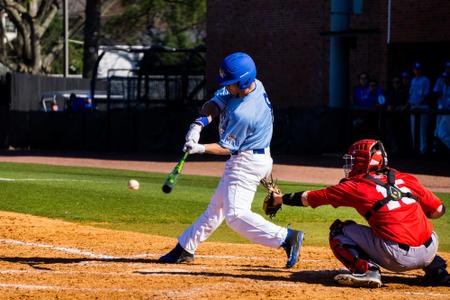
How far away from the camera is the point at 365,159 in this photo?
307 inches

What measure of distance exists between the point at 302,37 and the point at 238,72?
2215cm

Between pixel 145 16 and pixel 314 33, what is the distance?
2914cm

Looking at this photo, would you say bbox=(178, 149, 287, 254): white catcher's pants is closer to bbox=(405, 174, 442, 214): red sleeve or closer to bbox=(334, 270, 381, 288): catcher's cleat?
bbox=(334, 270, 381, 288): catcher's cleat

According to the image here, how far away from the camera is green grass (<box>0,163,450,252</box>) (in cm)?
1244

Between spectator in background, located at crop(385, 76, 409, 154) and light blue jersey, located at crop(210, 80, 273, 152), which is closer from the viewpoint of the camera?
light blue jersey, located at crop(210, 80, 273, 152)

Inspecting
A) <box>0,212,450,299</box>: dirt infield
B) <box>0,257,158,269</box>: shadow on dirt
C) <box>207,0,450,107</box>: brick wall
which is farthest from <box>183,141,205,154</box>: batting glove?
<box>207,0,450,107</box>: brick wall

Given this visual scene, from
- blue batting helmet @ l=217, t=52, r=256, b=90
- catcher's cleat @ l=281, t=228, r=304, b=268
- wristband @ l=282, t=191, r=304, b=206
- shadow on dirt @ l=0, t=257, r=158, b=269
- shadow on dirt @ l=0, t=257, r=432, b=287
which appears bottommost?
shadow on dirt @ l=0, t=257, r=158, b=269

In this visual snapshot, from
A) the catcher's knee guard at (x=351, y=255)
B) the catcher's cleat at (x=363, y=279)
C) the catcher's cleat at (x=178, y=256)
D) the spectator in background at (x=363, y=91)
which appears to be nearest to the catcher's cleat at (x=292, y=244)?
the catcher's knee guard at (x=351, y=255)

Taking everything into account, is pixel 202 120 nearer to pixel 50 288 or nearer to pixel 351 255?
pixel 351 255

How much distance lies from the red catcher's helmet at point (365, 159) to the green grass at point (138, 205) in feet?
10.7

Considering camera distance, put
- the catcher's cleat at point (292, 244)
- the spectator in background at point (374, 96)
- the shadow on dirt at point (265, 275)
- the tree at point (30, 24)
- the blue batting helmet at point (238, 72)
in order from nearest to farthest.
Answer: the shadow on dirt at point (265, 275) → the blue batting helmet at point (238, 72) → the catcher's cleat at point (292, 244) → the spectator in background at point (374, 96) → the tree at point (30, 24)

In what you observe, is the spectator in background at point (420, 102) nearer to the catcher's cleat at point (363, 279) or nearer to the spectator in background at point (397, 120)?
the spectator in background at point (397, 120)

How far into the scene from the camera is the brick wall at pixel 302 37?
85.3 ft

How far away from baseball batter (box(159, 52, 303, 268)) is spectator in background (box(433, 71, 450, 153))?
13.0 m
